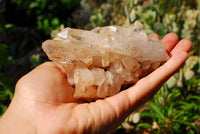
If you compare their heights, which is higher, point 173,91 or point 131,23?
point 131,23

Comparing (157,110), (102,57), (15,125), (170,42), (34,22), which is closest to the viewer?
(15,125)

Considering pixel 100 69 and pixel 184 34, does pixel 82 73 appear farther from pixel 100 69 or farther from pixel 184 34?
pixel 184 34

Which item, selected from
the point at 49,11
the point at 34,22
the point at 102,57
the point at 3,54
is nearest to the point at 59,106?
the point at 102,57

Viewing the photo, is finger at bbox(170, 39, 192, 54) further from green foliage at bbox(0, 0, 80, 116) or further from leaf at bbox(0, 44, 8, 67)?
green foliage at bbox(0, 0, 80, 116)

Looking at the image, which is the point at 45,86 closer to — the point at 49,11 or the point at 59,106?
the point at 59,106

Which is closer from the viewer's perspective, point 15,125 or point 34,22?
point 15,125
